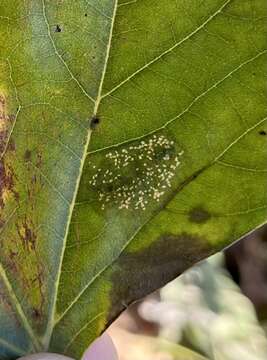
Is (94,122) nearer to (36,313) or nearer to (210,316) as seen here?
(36,313)

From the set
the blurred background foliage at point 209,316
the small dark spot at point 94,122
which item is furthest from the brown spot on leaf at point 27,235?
the blurred background foliage at point 209,316

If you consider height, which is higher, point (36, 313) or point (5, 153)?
point (5, 153)

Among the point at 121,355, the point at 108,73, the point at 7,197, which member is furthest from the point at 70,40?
the point at 121,355

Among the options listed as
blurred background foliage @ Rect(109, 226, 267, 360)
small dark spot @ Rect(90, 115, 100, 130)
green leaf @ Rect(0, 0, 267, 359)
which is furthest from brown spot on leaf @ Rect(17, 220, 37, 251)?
blurred background foliage @ Rect(109, 226, 267, 360)

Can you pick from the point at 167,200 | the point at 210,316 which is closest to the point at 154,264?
the point at 167,200

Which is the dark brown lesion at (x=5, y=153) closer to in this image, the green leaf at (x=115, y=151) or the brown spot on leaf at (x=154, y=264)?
the green leaf at (x=115, y=151)
